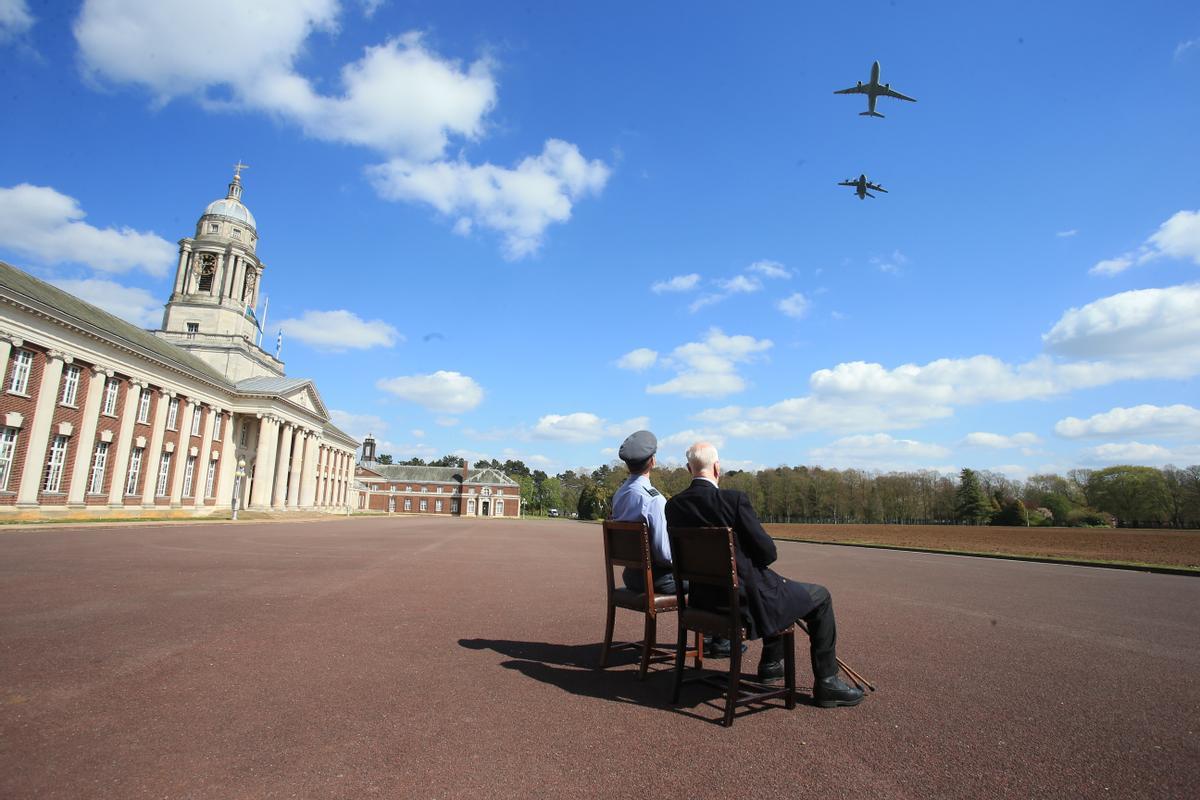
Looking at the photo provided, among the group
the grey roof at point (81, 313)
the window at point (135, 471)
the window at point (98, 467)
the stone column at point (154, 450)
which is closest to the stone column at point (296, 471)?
the grey roof at point (81, 313)

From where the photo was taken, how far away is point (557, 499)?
142 metres

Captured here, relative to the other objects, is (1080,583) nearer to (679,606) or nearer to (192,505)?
(679,606)

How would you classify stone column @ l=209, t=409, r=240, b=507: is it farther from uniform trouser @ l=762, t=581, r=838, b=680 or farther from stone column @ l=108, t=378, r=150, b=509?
uniform trouser @ l=762, t=581, r=838, b=680

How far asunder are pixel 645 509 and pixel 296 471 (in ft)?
201

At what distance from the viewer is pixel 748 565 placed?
13.4 ft

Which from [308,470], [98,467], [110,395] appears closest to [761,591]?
[98,467]

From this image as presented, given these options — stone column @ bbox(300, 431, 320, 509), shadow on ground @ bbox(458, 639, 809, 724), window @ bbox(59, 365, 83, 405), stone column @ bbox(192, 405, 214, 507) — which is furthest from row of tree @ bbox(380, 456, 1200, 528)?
shadow on ground @ bbox(458, 639, 809, 724)

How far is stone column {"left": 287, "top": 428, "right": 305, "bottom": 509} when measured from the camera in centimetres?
5806

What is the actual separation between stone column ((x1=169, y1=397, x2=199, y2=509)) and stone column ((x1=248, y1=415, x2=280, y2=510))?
794 centimetres

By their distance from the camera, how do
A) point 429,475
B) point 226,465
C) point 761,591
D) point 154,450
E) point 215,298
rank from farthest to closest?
1. point 429,475
2. point 215,298
3. point 226,465
4. point 154,450
5. point 761,591

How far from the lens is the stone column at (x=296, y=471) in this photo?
190 ft

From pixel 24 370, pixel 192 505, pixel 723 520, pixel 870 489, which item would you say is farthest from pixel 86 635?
pixel 870 489

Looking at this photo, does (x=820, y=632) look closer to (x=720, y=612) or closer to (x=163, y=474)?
(x=720, y=612)

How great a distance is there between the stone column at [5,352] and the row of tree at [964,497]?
6328 centimetres
